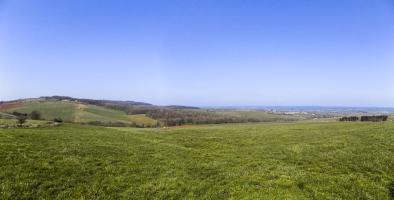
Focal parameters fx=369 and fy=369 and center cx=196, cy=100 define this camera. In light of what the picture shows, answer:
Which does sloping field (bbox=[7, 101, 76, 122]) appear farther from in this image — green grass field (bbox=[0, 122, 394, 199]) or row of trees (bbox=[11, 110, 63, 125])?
green grass field (bbox=[0, 122, 394, 199])

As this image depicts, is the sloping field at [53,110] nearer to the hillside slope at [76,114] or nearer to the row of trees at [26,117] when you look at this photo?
the hillside slope at [76,114]

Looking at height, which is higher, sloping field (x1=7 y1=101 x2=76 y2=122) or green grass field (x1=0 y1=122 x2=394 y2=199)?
sloping field (x1=7 y1=101 x2=76 y2=122)

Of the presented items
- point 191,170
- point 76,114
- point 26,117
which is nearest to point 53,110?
point 76,114

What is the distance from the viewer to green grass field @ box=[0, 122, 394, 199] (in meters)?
19.7

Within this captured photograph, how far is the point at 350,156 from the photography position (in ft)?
96.2

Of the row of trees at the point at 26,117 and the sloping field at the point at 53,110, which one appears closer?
the row of trees at the point at 26,117

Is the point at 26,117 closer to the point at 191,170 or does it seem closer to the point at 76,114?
the point at 76,114

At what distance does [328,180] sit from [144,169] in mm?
11744

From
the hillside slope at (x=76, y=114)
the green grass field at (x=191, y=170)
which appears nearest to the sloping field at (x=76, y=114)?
the hillside slope at (x=76, y=114)

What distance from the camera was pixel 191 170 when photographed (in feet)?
82.5

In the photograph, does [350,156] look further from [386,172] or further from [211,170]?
[211,170]

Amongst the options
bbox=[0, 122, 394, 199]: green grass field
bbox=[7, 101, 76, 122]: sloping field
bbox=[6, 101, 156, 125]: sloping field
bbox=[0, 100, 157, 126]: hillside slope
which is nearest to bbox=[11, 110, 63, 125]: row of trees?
bbox=[0, 122, 394, 199]: green grass field

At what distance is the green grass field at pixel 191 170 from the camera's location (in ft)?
64.5

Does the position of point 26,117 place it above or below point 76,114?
above
